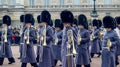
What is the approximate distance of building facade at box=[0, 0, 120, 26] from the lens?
145ft

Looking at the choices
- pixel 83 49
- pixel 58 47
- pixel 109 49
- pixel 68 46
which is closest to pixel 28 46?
pixel 83 49

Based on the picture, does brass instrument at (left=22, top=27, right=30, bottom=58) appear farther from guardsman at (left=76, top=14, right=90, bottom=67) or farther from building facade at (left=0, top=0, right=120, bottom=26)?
building facade at (left=0, top=0, right=120, bottom=26)

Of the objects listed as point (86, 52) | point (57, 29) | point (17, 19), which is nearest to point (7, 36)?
point (57, 29)

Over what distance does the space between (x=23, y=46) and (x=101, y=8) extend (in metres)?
Result: 32.8

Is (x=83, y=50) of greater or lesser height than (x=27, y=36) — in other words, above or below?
below

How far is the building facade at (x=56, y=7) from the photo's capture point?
145 ft

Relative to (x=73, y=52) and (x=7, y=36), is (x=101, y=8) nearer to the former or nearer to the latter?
(x=7, y=36)

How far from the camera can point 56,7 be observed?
149 feet

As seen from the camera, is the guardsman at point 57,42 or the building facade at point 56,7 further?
the building facade at point 56,7

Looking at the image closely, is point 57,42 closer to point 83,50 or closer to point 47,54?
Result: point 83,50

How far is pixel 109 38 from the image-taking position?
1122 cm

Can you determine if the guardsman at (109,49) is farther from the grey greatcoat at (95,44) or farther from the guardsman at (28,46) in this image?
the grey greatcoat at (95,44)

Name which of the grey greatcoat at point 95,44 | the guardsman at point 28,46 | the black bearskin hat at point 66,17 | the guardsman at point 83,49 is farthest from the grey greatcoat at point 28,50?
the grey greatcoat at point 95,44

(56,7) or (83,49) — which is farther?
(56,7)
